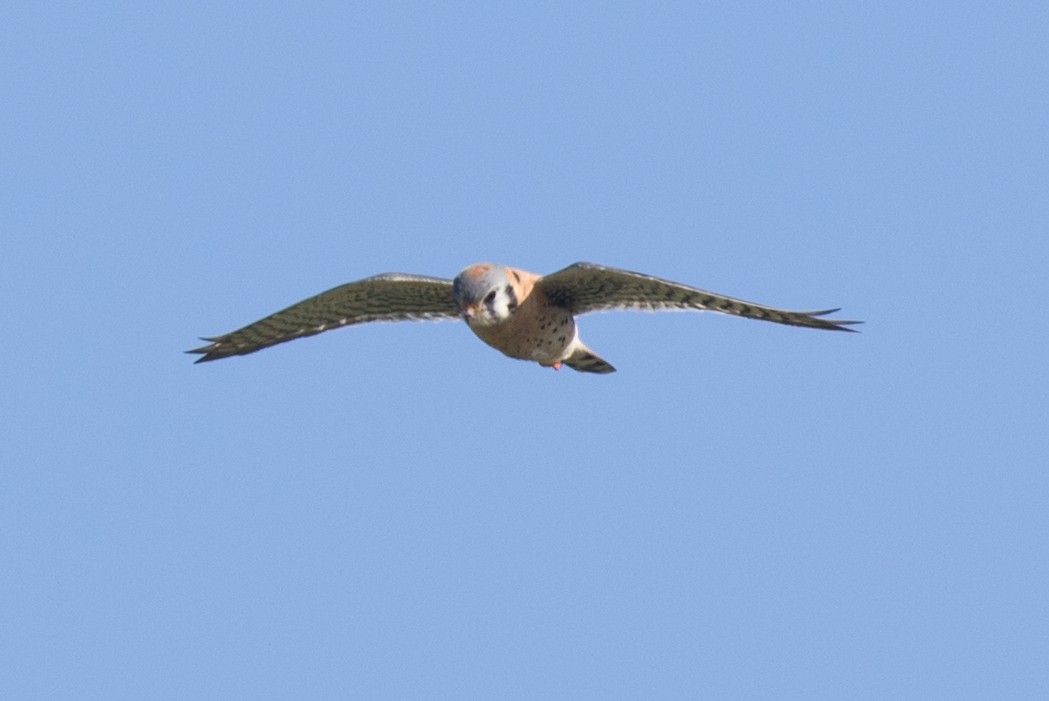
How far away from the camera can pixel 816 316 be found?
12.4 metres

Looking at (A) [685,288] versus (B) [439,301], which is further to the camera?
(B) [439,301]

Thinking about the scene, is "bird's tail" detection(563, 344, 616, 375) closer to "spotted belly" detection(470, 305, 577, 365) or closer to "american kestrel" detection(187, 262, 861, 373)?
"american kestrel" detection(187, 262, 861, 373)

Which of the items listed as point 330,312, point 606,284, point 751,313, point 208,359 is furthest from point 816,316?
point 208,359

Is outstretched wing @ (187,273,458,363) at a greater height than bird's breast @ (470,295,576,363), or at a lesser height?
greater

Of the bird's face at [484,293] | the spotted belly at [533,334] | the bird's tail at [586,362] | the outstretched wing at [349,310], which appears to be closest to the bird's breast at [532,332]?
the spotted belly at [533,334]

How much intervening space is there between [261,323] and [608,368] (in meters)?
3.14

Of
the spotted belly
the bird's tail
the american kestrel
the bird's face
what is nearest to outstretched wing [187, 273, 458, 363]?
the american kestrel

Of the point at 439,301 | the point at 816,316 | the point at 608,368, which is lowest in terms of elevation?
the point at 816,316

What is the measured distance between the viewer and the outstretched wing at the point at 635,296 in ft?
41.0

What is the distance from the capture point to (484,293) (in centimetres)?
1231

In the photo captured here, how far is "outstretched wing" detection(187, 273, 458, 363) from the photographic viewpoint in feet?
44.2

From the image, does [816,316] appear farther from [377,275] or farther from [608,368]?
[377,275]

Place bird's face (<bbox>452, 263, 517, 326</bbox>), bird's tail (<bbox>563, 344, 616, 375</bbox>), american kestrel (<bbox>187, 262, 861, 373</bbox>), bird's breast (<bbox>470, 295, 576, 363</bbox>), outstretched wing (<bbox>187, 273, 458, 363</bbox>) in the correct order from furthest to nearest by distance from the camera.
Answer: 1. bird's tail (<bbox>563, 344, 616, 375</bbox>)
2. outstretched wing (<bbox>187, 273, 458, 363</bbox>)
3. bird's breast (<bbox>470, 295, 576, 363</bbox>)
4. american kestrel (<bbox>187, 262, 861, 373</bbox>)
5. bird's face (<bbox>452, 263, 517, 326</bbox>)

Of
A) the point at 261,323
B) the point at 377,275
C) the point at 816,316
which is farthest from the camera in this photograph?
the point at 261,323
